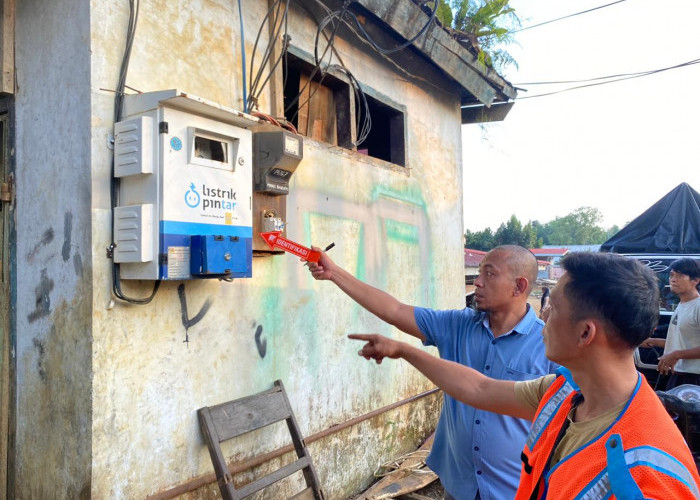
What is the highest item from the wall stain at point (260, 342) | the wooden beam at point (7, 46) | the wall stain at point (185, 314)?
the wooden beam at point (7, 46)

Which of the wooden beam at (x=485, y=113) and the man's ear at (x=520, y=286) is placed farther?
the wooden beam at (x=485, y=113)

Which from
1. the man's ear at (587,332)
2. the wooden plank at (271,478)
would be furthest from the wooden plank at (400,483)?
the man's ear at (587,332)

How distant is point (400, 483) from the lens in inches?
165

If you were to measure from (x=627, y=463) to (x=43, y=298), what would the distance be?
9.05 feet

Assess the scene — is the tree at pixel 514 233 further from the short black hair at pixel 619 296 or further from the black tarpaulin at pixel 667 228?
the short black hair at pixel 619 296

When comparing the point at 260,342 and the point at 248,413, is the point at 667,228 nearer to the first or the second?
the point at 260,342

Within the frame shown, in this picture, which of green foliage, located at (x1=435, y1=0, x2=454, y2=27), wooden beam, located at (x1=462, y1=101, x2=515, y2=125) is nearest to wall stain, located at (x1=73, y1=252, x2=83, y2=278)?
green foliage, located at (x1=435, y1=0, x2=454, y2=27)

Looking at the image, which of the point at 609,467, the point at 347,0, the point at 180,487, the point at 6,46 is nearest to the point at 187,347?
the point at 180,487

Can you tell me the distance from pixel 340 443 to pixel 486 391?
237cm

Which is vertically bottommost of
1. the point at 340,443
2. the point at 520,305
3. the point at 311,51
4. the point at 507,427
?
the point at 340,443

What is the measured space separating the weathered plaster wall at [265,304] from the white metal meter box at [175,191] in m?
0.14

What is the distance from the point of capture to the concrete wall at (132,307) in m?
2.49

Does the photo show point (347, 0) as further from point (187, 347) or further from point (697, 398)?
point (697, 398)

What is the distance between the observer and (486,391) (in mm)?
1971
